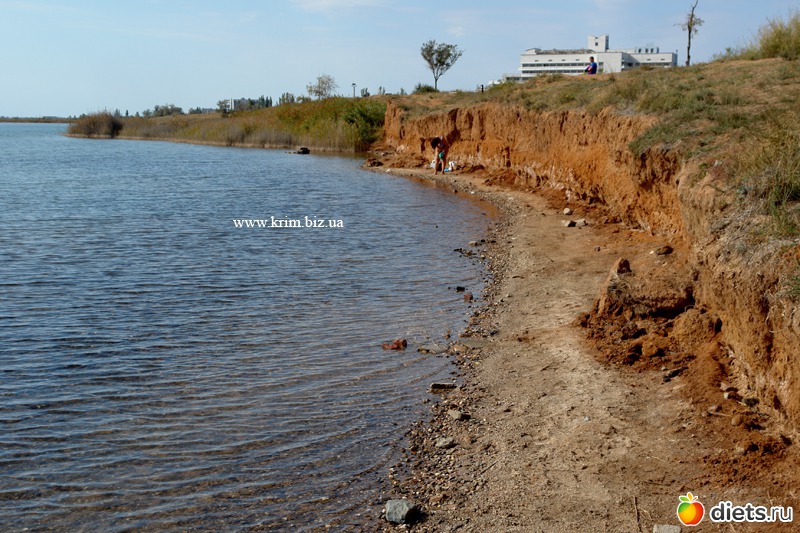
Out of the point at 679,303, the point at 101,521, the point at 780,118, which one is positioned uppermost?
the point at 780,118

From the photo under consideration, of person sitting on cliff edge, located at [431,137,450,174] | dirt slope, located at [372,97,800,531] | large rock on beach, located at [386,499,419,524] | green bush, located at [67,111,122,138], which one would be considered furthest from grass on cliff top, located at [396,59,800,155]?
green bush, located at [67,111,122,138]

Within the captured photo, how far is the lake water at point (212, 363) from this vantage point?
581 centimetres

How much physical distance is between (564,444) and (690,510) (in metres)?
1.42

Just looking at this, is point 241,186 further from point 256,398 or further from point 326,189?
point 256,398

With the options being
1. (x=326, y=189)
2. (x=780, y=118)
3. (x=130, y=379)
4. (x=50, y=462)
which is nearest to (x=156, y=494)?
(x=50, y=462)

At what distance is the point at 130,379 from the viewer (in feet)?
26.9

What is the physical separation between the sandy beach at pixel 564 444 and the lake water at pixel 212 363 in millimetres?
528

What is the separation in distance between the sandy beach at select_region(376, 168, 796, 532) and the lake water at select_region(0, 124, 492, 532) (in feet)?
1.73

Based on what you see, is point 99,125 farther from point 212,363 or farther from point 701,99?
point 212,363

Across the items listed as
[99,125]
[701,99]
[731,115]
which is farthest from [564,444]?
[99,125]

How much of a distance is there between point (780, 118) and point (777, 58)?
33.2 feet

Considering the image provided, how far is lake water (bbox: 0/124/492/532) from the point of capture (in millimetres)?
5812

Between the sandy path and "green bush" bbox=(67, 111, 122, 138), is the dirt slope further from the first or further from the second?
"green bush" bbox=(67, 111, 122, 138)

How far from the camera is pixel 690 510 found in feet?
17.0
